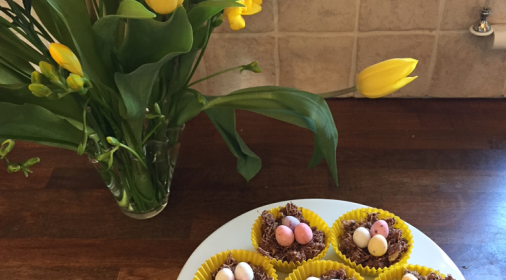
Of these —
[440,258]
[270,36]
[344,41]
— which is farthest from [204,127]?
[440,258]

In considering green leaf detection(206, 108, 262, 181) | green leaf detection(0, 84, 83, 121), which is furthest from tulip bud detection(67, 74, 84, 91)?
green leaf detection(206, 108, 262, 181)

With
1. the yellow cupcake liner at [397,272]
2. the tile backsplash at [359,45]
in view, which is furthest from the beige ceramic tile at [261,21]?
the yellow cupcake liner at [397,272]

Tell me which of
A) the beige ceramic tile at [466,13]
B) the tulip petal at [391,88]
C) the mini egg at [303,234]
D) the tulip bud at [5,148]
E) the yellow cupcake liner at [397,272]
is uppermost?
the beige ceramic tile at [466,13]

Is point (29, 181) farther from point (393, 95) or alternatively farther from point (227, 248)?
point (393, 95)

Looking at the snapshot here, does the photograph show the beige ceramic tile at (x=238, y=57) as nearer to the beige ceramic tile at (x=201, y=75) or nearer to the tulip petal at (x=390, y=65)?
the beige ceramic tile at (x=201, y=75)

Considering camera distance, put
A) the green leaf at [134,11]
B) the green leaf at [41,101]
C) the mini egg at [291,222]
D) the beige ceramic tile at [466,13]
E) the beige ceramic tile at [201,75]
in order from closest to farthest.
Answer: the green leaf at [134,11]
the green leaf at [41,101]
the mini egg at [291,222]
the beige ceramic tile at [466,13]
the beige ceramic tile at [201,75]

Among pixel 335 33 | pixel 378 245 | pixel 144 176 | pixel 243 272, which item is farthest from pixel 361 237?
pixel 335 33

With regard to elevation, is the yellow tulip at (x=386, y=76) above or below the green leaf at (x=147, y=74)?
above

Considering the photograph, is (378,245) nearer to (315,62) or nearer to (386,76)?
(386,76)
